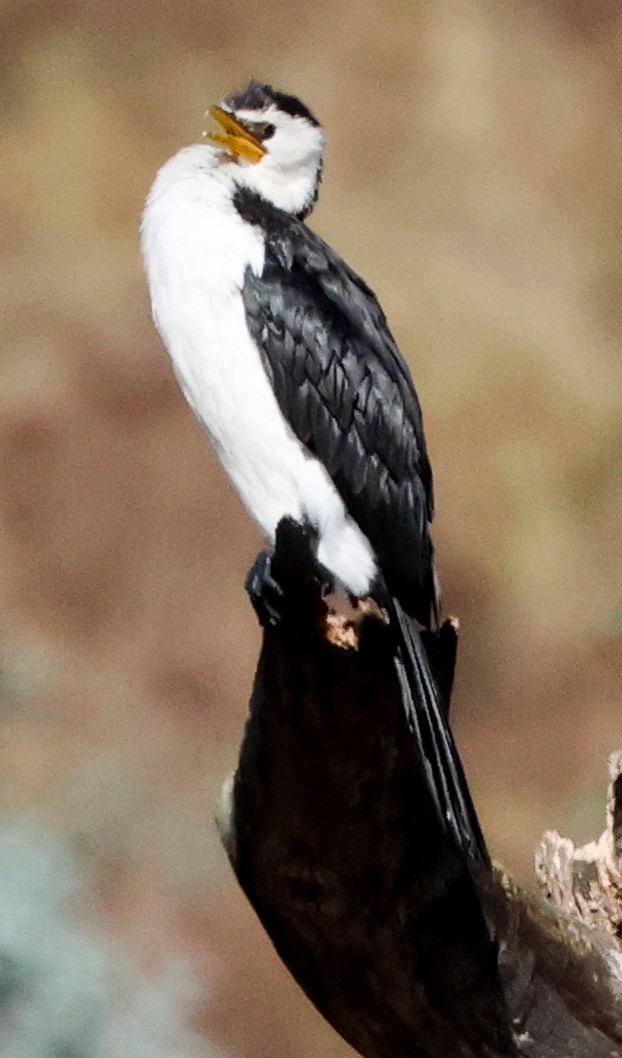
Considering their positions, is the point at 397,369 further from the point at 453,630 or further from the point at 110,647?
the point at 110,647

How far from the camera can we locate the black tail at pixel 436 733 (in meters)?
1.14

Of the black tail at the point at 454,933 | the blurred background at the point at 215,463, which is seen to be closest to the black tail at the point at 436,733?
the black tail at the point at 454,933

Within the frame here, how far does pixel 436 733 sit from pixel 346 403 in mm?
358

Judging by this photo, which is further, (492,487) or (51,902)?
(492,487)

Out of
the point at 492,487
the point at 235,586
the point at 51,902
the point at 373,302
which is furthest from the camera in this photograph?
the point at 492,487

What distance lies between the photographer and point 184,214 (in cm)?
137

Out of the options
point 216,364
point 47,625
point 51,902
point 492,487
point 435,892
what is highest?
point 492,487

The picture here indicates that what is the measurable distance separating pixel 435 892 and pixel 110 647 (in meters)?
1.04

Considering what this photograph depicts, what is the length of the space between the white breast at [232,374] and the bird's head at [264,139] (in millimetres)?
107

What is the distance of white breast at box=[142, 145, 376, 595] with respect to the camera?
132 cm

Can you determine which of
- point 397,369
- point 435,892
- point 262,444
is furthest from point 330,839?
point 397,369

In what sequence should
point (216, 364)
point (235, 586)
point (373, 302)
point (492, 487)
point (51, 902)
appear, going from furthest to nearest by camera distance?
1. point (492, 487)
2. point (235, 586)
3. point (51, 902)
4. point (373, 302)
5. point (216, 364)

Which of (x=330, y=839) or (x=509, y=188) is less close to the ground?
(x=509, y=188)

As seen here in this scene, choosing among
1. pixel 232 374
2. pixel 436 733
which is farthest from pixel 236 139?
pixel 436 733
